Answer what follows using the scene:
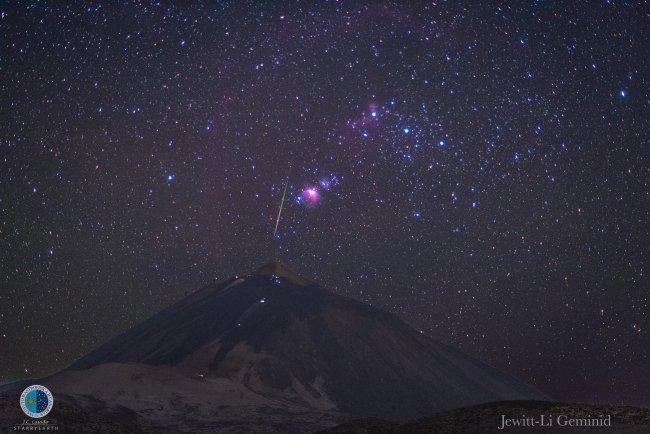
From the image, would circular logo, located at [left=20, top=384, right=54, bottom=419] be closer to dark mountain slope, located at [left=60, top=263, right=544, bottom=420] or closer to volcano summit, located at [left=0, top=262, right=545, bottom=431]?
volcano summit, located at [left=0, top=262, right=545, bottom=431]

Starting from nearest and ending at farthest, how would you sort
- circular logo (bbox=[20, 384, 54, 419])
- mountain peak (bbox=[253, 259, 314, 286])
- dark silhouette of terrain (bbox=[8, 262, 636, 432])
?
circular logo (bbox=[20, 384, 54, 419])
dark silhouette of terrain (bbox=[8, 262, 636, 432])
mountain peak (bbox=[253, 259, 314, 286])

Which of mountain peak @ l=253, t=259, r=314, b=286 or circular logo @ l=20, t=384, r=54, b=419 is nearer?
circular logo @ l=20, t=384, r=54, b=419

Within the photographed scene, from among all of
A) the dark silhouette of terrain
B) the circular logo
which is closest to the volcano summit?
the dark silhouette of terrain

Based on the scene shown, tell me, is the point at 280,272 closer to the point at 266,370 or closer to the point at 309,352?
the point at 309,352

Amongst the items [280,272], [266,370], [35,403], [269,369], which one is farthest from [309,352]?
[35,403]

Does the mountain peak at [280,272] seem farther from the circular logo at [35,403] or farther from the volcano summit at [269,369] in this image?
the circular logo at [35,403]

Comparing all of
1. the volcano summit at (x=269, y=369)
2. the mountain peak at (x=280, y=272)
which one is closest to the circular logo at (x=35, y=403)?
the volcano summit at (x=269, y=369)

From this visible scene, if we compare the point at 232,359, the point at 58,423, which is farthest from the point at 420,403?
the point at 58,423
